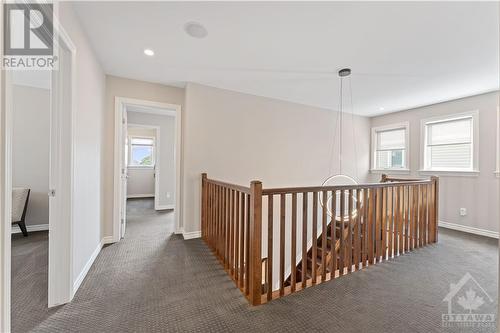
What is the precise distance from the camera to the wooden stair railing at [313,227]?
1678mm

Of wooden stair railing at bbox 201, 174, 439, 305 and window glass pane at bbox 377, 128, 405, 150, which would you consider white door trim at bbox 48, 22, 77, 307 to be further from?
window glass pane at bbox 377, 128, 405, 150

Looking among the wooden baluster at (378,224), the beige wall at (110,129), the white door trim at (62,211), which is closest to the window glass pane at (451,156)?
the wooden baluster at (378,224)

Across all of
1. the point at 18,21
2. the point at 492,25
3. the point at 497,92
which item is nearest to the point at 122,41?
the point at 18,21

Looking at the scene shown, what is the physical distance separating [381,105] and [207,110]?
362 cm

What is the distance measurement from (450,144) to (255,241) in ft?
14.8

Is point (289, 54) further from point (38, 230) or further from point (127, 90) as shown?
point (38, 230)

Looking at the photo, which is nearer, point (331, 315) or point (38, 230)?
point (331, 315)

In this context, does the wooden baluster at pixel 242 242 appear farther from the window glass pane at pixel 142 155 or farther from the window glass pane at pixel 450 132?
the window glass pane at pixel 142 155

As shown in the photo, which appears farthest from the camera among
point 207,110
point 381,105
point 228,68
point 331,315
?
point 381,105

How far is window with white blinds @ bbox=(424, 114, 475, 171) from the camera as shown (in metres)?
3.70

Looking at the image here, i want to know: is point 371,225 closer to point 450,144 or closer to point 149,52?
point 450,144

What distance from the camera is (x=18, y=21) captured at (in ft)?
4.25

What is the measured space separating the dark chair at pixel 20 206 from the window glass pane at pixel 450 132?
7191 mm

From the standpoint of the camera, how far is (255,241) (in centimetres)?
163
